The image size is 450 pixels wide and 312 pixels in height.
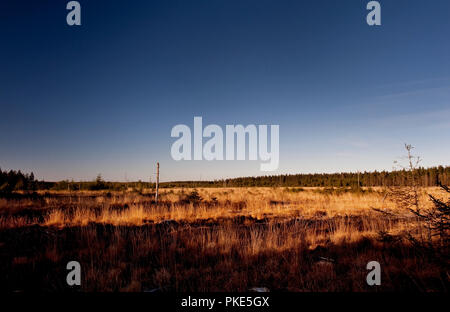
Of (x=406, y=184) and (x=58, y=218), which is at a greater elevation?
(x=406, y=184)

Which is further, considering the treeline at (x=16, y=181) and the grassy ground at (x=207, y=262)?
the treeline at (x=16, y=181)

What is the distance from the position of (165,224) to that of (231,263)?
13.3 feet

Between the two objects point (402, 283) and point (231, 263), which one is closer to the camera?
point (402, 283)

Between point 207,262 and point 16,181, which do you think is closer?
point 207,262

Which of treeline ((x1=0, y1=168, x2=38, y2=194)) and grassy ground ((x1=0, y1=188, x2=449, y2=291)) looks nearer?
grassy ground ((x1=0, y1=188, x2=449, y2=291))

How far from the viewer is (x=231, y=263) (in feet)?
13.5

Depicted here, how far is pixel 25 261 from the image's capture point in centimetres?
412

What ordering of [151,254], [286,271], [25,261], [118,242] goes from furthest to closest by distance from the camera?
1. [118,242]
2. [151,254]
3. [25,261]
4. [286,271]

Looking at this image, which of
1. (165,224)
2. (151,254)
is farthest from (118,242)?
(165,224)
